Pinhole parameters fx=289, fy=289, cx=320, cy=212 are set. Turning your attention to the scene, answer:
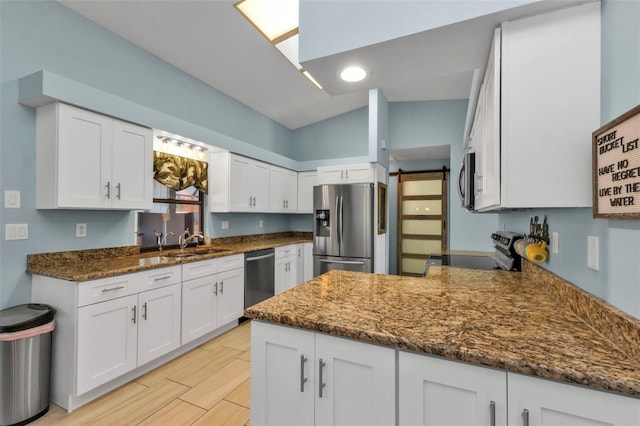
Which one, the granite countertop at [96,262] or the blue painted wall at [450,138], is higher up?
the blue painted wall at [450,138]

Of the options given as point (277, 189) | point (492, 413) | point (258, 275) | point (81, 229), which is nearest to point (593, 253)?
point (492, 413)

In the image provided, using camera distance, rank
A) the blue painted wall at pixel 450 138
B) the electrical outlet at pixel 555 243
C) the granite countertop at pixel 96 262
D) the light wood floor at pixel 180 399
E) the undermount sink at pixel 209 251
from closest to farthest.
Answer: the electrical outlet at pixel 555 243 < the light wood floor at pixel 180 399 < the granite countertop at pixel 96 262 < the undermount sink at pixel 209 251 < the blue painted wall at pixel 450 138

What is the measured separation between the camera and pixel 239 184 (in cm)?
389

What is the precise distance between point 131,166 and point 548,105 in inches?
116

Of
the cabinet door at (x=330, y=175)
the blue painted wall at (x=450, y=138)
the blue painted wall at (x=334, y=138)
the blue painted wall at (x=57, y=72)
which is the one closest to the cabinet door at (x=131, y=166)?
the blue painted wall at (x=57, y=72)

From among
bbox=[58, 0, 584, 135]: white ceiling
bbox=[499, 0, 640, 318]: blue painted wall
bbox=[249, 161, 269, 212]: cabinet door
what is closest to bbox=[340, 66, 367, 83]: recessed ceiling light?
bbox=[58, 0, 584, 135]: white ceiling

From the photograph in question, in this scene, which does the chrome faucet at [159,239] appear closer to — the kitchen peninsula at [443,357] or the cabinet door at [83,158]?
the cabinet door at [83,158]

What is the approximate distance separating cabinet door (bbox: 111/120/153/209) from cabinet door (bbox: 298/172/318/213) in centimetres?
271

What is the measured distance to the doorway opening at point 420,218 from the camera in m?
5.64

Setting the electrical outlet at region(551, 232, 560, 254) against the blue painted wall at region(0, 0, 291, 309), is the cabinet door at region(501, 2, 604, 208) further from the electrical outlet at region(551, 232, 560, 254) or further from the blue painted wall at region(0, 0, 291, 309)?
the blue painted wall at region(0, 0, 291, 309)

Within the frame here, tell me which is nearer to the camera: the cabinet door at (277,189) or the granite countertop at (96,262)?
the granite countertop at (96,262)

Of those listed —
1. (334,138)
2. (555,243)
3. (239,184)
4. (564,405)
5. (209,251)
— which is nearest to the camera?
(564,405)

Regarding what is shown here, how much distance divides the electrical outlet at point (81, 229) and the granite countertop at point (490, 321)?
2175mm

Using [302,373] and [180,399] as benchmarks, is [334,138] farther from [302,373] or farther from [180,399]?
[302,373]
